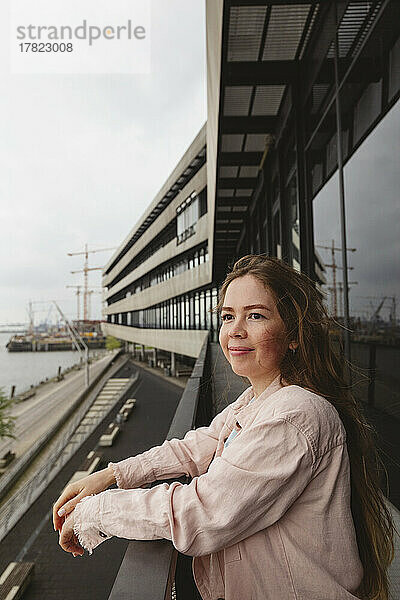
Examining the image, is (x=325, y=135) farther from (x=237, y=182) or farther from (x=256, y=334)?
(x=237, y=182)

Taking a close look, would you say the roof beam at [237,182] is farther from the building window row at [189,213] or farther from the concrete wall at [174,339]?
the building window row at [189,213]

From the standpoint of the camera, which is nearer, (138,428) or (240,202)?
(240,202)

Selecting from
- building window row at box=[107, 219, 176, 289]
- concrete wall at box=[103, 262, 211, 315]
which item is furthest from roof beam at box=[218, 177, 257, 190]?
building window row at box=[107, 219, 176, 289]

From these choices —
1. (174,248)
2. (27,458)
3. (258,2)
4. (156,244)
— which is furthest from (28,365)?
(258,2)

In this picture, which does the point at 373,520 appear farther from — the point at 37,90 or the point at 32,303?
the point at 37,90

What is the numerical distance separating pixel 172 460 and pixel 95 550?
57.5 feet

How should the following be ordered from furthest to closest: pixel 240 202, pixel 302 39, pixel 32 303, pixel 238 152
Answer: pixel 32 303, pixel 240 202, pixel 238 152, pixel 302 39

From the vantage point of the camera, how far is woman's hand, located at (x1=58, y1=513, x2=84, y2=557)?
1.76m

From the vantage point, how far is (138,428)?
3519cm

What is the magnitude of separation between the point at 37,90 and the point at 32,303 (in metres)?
60.8

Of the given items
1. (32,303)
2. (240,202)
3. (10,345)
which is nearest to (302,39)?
(240,202)

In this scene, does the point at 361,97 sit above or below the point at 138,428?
above

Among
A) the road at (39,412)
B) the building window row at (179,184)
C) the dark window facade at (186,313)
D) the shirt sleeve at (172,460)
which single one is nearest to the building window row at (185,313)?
the dark window facade at (186,313)

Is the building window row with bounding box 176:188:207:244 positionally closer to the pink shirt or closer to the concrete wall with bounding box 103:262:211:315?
the concrete wall with bounding box 103:262:211:315
